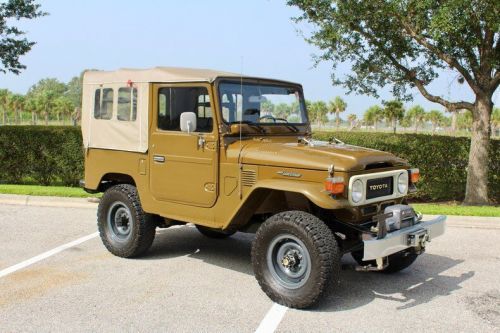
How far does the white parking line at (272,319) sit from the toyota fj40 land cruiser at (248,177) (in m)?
0.09

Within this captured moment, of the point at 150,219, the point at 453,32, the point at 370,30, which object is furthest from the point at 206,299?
the point at 370,30

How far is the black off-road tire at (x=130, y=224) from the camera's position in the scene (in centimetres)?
608

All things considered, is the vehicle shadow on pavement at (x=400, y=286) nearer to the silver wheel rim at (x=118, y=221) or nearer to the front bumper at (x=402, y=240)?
the front bumper at (x=402, y=240)

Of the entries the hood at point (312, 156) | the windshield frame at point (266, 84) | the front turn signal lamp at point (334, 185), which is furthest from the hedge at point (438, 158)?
the front turn signal lamp at point (334, 185)

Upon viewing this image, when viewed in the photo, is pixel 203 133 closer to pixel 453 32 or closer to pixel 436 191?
pixel 453 32

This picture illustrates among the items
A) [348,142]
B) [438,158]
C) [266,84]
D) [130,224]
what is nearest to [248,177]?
[266,84]

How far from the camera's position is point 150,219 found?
6.12 m

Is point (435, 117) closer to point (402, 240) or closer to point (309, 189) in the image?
point (402, 240)

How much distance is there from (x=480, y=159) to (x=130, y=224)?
7.94 meters

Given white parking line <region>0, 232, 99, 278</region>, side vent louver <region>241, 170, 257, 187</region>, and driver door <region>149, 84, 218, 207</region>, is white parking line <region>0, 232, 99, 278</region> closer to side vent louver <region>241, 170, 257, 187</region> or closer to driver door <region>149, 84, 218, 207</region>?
driver door <region>149, 84, 218, 207</region>

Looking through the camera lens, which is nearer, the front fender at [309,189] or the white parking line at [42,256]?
the front fender at [309,189]

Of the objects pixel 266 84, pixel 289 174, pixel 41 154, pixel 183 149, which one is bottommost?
pixel 41 154

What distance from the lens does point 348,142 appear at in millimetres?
12117

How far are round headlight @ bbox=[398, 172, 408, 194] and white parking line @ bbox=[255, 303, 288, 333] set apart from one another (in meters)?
1.72
